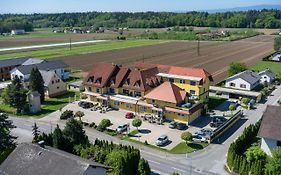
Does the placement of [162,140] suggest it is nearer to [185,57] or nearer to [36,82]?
[36,82]

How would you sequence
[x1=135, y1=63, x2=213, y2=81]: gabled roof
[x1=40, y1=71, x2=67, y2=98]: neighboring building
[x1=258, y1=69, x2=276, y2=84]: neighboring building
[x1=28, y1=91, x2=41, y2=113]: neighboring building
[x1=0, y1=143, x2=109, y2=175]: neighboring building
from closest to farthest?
[x1=0, y1=143, x2=109, y2=175]: neighboring building < [x1=28, y1=91, x2=41, y2=113]: neighboring building < [x1=135, y1=63, x2=213, y2=81]: gabled roof < [x1=40, y1=71, x2=67, y2=98]: neighboring building < [x1=258, y1=69, x2=276, y2=84]: neighboring building

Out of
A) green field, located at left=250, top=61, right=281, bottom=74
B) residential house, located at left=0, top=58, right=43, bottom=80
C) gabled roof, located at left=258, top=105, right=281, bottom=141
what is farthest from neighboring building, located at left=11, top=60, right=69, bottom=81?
green field, located at left=250, top=61, right=281, bottom=74

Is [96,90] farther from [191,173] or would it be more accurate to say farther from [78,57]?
[78,57]

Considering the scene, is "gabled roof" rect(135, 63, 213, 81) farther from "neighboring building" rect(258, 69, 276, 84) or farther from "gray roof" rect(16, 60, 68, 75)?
"gray roof" rect(16, 60, 68, 75)

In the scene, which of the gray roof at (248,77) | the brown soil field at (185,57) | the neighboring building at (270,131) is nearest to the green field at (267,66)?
the brown soil field at (185,57)

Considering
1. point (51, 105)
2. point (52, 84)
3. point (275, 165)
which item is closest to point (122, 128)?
point (51, 105)
